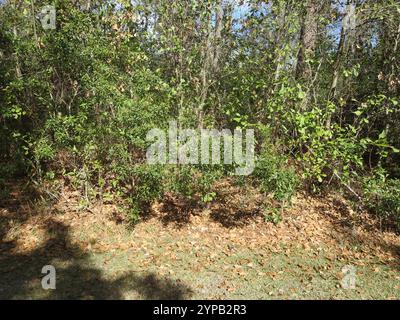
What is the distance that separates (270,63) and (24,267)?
5648 millimetres

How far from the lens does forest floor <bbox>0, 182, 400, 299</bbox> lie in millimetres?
5285

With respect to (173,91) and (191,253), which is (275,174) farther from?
(173,91)

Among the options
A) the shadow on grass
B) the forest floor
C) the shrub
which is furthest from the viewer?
the shrub

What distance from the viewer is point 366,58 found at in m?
8.93

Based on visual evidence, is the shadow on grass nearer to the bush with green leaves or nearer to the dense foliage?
the dense foliage

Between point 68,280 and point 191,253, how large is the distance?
208 centimetres

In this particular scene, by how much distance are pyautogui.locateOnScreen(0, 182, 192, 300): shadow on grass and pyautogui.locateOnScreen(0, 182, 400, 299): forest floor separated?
0.01 meters

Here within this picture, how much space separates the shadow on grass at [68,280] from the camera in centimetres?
497

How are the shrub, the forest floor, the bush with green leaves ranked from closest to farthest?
1. the forest floor
2. the shrub
3. the bush with green leaves

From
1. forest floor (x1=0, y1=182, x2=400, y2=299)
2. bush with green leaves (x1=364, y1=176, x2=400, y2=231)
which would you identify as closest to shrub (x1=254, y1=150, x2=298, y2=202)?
forest floor (x1=0, y1=182, x2=400, y2=299)

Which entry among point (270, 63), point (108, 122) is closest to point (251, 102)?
point (270, 63)

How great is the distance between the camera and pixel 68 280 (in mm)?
5270

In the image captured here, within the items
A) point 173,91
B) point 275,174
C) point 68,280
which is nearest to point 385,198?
point 275,174
